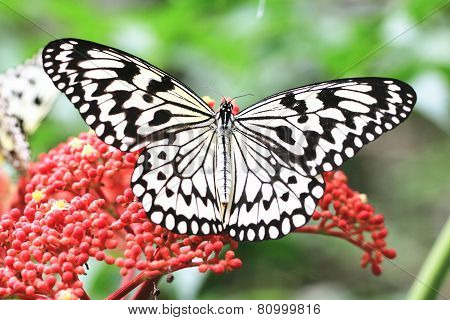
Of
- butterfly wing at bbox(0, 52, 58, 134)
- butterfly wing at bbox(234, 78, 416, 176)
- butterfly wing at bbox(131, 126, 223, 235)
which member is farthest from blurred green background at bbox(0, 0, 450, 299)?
butterfly wing at bbox(131, 126, 223, 235)

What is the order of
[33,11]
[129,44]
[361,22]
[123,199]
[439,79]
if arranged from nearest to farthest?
[123,199] → [439,79] → [361,22] → [129,44] → [33,11]

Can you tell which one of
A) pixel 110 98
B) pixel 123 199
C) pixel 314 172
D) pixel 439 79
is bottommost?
pixel 123 199

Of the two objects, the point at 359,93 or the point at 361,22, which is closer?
the point at 359,93

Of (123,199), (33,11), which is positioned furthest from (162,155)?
(33,11)

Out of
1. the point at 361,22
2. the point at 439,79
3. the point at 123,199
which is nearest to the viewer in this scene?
the point at 123,199

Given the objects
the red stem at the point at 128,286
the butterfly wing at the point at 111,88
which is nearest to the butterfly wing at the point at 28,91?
the butterfly wing at the point at 111,88

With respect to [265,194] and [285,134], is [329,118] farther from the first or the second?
[265,194]

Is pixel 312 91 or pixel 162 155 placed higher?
pixel 312 91

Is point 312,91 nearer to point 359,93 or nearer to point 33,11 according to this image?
point 359,93

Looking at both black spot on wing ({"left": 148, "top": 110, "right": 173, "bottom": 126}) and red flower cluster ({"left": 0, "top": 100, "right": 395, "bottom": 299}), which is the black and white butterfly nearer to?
black spot on wing ({"left": 148, "top": 110, "right": 173, "bottom": 126})
